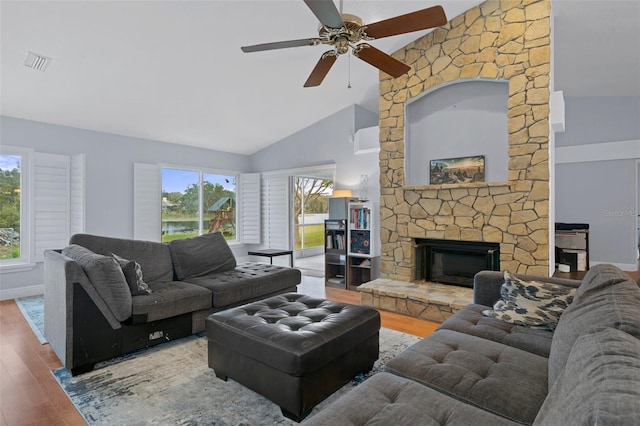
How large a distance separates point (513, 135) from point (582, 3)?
1538 millimetres

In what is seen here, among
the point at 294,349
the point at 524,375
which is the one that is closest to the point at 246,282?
the point at 294,349

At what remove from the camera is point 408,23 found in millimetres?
2314

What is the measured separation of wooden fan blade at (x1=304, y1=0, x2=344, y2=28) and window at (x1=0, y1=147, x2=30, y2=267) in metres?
4.62

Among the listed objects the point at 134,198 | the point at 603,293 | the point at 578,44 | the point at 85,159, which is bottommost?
the point at 603,293

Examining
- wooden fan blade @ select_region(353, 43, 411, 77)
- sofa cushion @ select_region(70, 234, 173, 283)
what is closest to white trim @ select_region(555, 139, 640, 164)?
wooden fan blade @ select_region(353, 43, 411, 77)

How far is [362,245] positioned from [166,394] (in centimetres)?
348

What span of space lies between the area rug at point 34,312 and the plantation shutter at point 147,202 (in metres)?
1.53

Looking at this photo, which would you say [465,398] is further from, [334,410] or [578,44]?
[578,44]

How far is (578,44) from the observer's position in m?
4.32

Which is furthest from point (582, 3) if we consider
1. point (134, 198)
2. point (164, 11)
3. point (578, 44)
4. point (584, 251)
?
point (134, 198)

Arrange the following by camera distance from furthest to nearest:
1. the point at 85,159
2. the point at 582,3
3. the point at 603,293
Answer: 1. the point at 85,159
2. the point at 582,3
3. the point at 603,293

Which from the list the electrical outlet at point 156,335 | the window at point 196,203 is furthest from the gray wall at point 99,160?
the electrical outlet at point 156,335

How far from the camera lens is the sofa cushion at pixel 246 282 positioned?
3299 mm

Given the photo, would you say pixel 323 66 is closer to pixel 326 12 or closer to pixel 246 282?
pixel 326 12
